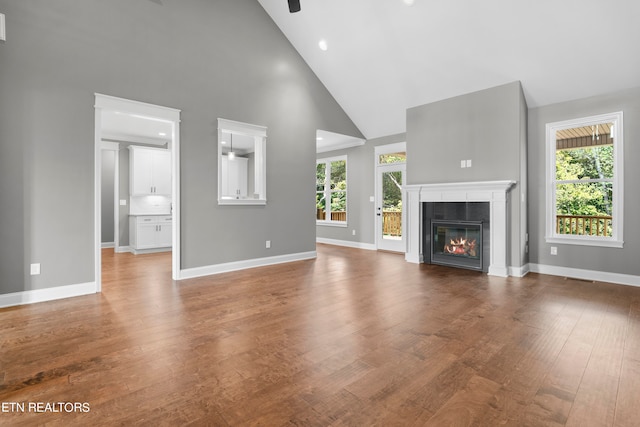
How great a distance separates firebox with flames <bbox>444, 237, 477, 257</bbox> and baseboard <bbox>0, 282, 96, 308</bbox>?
5.32 meters

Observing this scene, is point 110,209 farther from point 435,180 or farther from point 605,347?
point 605,347

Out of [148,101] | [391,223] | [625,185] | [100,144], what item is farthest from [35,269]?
[625,185]

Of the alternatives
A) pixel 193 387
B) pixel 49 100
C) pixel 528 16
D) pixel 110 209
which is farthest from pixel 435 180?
pixel 110 209

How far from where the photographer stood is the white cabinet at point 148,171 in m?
7.37

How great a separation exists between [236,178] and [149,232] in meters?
3.02

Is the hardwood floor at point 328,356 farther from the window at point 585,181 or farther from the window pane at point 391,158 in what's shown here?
the window pane at point 391,158

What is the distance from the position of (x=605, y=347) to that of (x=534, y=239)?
3.02 m

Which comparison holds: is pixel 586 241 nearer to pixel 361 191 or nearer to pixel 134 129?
pixel 361 191

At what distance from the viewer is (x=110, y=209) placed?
316 inches

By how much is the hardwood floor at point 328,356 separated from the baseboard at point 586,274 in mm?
273

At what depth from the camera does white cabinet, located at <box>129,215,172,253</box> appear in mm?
7086

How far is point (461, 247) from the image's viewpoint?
5.45 m

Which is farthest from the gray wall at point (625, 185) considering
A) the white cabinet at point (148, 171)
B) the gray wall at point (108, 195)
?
the gray wall at point (108, 195)

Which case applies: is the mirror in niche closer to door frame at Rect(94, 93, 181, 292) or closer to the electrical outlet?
door frame at Rect(94, 93, 181, 292)
